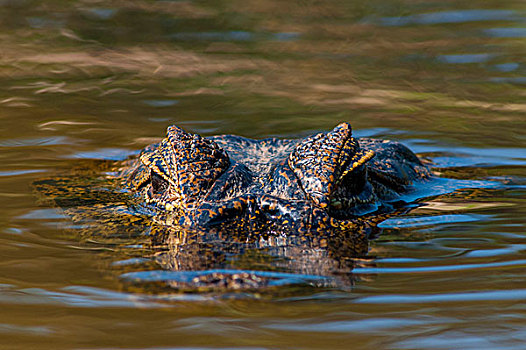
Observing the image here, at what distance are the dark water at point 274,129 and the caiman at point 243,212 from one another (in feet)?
0.37

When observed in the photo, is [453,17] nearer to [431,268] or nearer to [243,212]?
[243,212]

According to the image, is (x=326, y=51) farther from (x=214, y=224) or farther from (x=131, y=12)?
(x=214, y=224)

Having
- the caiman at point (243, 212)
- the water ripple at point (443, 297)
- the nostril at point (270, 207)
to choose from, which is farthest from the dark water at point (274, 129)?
the nostril at point (270, 207)

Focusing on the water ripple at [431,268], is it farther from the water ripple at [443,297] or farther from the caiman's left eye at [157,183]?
the caiman's left eye at [157,183]

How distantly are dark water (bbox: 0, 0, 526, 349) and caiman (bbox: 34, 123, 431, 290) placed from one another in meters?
0.11

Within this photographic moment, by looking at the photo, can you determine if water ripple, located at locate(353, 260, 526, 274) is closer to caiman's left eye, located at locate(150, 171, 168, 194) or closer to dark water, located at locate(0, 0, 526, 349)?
dark water, located at locate(0, 0, 526, 349)

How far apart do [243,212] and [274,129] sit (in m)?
3.88

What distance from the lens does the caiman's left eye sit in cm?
496

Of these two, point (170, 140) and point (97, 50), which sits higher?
point (97, 50)

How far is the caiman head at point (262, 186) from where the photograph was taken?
4.26 m

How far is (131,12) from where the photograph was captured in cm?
1173

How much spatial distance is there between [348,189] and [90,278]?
5.85 feet

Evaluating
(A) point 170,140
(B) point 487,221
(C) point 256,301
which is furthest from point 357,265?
(A) point 170,140

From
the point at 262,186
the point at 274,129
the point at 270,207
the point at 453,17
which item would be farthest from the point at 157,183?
the point at 453,17
